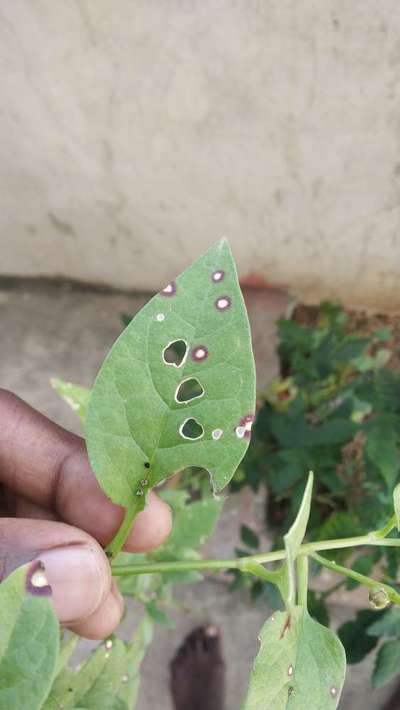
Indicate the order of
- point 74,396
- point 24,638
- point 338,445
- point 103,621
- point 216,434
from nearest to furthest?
point 24,638
point 216,434
point 103,621
point 74,396
point 338,445

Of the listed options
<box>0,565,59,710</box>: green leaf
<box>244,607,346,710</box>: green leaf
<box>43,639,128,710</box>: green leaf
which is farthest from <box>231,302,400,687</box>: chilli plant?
<box>0,565,59,710</box>: green leaf

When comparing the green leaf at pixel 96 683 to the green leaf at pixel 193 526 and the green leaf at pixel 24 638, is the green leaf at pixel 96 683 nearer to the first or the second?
the green leaf at pixel 193 526

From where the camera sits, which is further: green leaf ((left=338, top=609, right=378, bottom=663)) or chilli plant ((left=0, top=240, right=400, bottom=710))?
green leaf ((left=338, top=609, right=378, bottom=663))

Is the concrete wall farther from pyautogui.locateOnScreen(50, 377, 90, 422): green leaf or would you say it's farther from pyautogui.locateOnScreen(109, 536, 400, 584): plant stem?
pyautogui.locateOnScreen(109, 536, 400, 584): plant stem

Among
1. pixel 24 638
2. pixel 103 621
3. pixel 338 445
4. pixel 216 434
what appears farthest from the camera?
pixel 338 445

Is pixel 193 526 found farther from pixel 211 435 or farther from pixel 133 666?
pixel 211 435

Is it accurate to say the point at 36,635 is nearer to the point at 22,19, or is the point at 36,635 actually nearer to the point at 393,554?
the point at 393,554

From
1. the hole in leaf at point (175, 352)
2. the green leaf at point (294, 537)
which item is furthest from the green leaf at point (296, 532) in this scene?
the hole in leaf at point (175, 352)

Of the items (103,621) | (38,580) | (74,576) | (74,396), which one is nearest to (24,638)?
(38,580)
